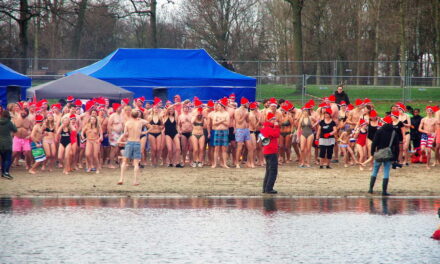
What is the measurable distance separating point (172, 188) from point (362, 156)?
6241mm

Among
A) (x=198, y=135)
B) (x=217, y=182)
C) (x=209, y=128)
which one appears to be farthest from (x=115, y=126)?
(x=217, y=182)

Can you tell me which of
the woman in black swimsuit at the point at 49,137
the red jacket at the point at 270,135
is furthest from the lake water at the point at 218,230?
the woman in black swimsuit at the point at 49,137

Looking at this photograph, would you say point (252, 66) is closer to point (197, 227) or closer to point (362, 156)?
point (362, 156)

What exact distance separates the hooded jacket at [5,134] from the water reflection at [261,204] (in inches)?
112

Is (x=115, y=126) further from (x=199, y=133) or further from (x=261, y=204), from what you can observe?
(x=261, y=204)

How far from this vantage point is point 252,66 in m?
41.2

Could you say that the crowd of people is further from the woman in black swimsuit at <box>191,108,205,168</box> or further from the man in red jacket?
the man in red jacket

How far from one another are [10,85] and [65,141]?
7.70 meters

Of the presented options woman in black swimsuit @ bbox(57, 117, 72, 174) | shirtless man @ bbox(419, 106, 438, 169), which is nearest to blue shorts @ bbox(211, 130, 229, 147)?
woman in black swimsuit @ bbox(57, 117, 72, 174)

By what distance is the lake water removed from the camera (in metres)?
8.27

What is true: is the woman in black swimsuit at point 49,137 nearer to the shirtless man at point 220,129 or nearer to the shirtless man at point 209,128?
the shirtless man at point 209,128

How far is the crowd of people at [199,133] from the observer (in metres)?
17.0

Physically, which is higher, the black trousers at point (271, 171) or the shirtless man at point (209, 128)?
the shirtless man at point (209, 128)

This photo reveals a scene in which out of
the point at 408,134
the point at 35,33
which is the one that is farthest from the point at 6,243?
the point at 35,33
